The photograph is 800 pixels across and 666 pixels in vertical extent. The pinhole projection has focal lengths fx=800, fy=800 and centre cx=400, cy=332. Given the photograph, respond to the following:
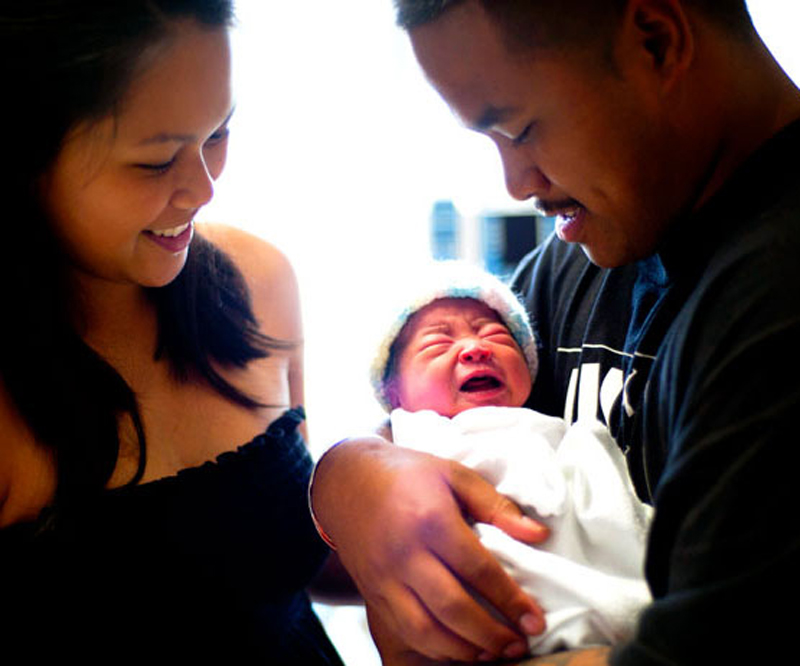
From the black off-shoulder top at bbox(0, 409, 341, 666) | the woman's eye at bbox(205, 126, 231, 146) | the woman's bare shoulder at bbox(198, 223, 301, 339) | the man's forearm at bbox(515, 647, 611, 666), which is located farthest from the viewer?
the woman's bare shoulder at bbox(198, 223, 301, 339)

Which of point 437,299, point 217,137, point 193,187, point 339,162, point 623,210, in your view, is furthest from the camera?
point 339,162

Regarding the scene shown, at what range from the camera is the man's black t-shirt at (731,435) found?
0.66m

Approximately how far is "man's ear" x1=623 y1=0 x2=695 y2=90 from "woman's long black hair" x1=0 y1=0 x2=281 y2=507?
0.59 m

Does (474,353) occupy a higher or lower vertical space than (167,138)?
lower

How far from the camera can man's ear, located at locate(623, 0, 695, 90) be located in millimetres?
1000

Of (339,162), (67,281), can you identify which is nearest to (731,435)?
(67,281)

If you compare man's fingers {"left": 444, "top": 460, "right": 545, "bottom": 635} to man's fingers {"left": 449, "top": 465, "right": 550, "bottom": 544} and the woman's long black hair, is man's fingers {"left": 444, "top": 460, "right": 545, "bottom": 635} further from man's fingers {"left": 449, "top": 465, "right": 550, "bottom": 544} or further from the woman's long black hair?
the woman's long black hair

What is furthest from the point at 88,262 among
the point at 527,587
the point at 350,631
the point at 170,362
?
the point at 350,631

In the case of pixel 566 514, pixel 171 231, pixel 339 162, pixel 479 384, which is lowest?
pixel 566 514

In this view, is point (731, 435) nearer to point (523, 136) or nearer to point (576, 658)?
point (576, 658)

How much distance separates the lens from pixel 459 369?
→ 1460 mm

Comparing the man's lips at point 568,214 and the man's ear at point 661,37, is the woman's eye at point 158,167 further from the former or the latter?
the man's ear at point 661,37

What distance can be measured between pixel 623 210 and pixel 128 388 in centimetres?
84

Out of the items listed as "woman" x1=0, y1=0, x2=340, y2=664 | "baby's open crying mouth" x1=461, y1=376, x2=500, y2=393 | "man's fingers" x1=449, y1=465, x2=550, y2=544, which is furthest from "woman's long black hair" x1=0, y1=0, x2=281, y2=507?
"man's fingers" x1=449, y1=465, x2=550, y2=544
